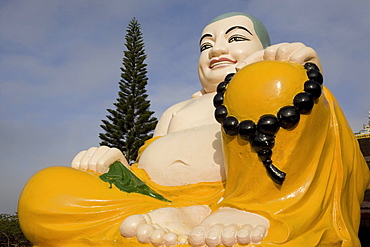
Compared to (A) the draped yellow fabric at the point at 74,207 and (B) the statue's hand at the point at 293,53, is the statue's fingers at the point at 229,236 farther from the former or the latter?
(B) the statue's hand at the point at 293,53

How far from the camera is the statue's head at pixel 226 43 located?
3281mm

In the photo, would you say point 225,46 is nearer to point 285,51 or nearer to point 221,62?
point 221,62

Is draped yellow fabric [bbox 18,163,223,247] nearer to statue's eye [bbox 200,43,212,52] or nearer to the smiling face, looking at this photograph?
the smiling face

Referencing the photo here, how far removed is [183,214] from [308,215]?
68 cm

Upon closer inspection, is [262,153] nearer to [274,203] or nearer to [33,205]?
[274,203]

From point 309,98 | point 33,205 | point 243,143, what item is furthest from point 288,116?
point 33,205

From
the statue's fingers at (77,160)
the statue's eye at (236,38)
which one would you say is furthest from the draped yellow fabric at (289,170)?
the statue's eye at (236,38)

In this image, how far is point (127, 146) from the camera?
12656 mm

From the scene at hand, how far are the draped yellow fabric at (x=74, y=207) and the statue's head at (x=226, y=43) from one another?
1.39 meters

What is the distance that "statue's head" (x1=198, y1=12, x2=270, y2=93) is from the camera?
10.8 ft

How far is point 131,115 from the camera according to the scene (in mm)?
12742

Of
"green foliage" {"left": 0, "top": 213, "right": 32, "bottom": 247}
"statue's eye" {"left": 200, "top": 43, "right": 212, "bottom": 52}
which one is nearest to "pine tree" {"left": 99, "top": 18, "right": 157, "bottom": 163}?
"green foliage" {"left": 0, "top": 213, "right": 32, "bottom": 247}

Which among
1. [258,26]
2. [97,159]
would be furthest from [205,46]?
[97,159]

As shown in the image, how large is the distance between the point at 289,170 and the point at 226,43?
1.76m
